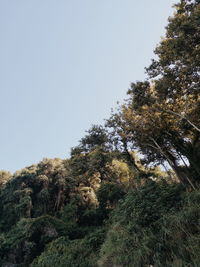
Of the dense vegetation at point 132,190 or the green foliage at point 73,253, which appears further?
the green foliage at point 73,253

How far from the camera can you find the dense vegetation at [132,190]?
560 cm

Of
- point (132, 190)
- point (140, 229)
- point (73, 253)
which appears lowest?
point (140, 229)

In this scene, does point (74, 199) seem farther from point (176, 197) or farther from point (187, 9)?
point (187, 9)

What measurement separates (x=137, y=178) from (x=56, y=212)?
7.46 metres

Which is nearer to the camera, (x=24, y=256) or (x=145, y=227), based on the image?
(x=145, y=227)

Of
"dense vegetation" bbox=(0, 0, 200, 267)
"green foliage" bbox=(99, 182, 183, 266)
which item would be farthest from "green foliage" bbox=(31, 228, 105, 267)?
"green foliage" bbox=(99, 182, 183, 266)

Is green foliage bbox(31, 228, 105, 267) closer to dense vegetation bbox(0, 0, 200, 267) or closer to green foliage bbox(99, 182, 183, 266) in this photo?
dense vegetation bbox(0, 0, 200, 267)

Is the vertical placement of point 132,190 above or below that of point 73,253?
above

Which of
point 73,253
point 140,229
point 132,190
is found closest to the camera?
point 140,229

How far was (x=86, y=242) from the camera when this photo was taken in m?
9.45

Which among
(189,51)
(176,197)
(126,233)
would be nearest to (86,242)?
(126,233)

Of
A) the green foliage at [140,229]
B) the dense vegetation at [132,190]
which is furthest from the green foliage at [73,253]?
the green foliage at [140,229]

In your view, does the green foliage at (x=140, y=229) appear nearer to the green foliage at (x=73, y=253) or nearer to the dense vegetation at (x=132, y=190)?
the dense vegetation at (x=132, y=190)

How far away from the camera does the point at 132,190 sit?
33.2 ft
